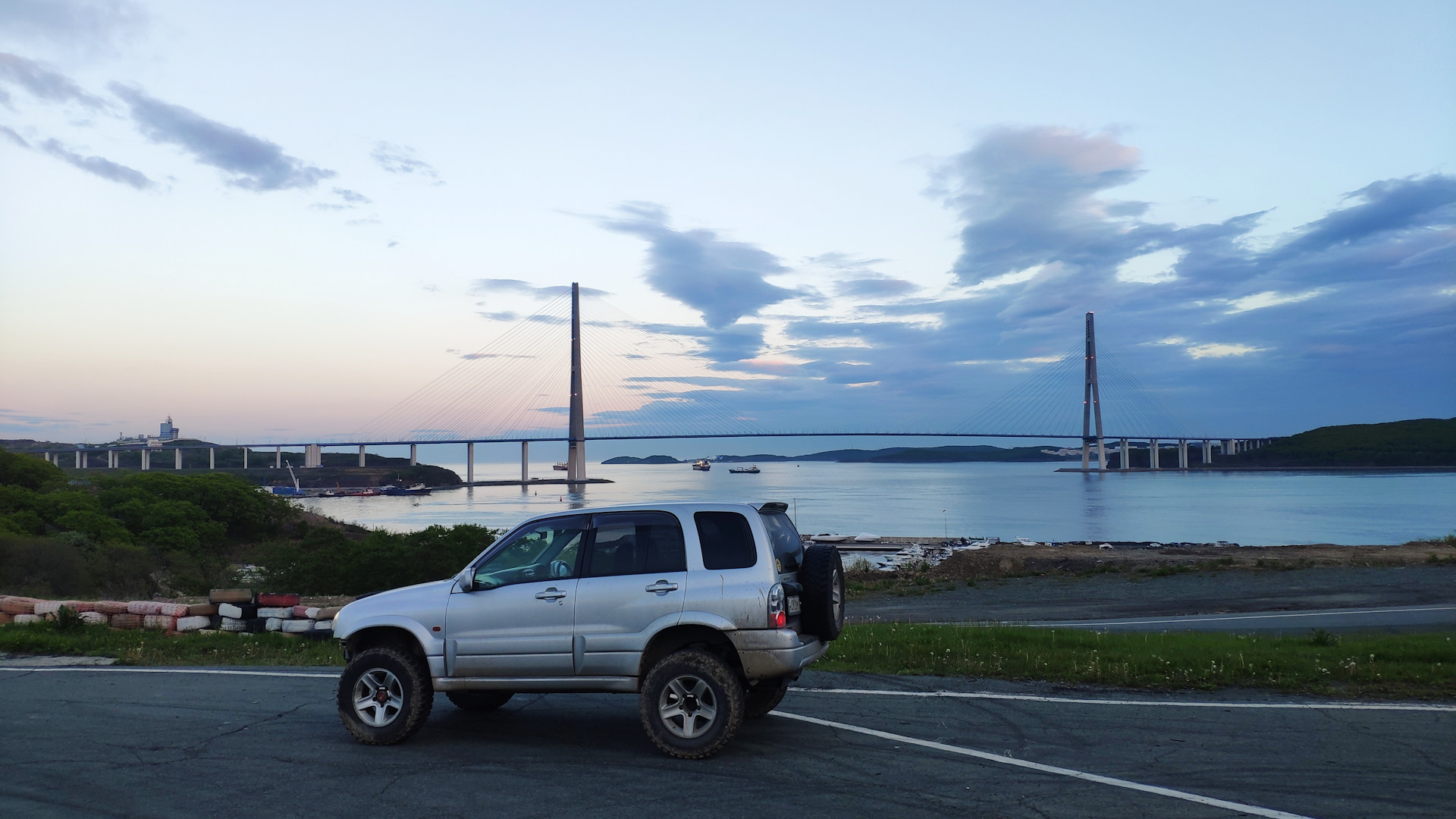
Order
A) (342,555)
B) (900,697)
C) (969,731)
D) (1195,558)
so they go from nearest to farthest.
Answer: (969,731) → (900,697) → (342,555) → (1195,558)

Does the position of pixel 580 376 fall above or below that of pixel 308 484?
above

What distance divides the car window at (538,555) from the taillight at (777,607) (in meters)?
1.61

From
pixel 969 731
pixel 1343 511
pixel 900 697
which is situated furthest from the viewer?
pixel 1343 511

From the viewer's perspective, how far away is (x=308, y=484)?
155500 millimetres

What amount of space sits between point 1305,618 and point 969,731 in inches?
517

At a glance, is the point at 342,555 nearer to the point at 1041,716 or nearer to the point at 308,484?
the point at 1041,716

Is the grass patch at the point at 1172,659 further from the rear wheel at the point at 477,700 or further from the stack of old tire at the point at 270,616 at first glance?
the stack of old tire at the point at 270,616

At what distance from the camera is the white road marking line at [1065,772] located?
212 inches

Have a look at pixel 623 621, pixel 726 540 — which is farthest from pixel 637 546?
pixel 726 540

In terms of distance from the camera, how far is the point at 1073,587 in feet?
87.0

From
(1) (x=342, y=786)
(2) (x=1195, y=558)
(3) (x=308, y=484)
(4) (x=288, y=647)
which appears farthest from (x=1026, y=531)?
(3) (x=308, y=484)

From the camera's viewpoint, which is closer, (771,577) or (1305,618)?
(771,577)

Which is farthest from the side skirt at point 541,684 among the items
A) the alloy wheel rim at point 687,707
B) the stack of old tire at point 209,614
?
the stack of old tire at point 209,614

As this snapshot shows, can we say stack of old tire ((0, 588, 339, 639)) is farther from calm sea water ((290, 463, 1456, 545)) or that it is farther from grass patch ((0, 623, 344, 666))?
calm sea water ((290, 463, 1456, 545))
